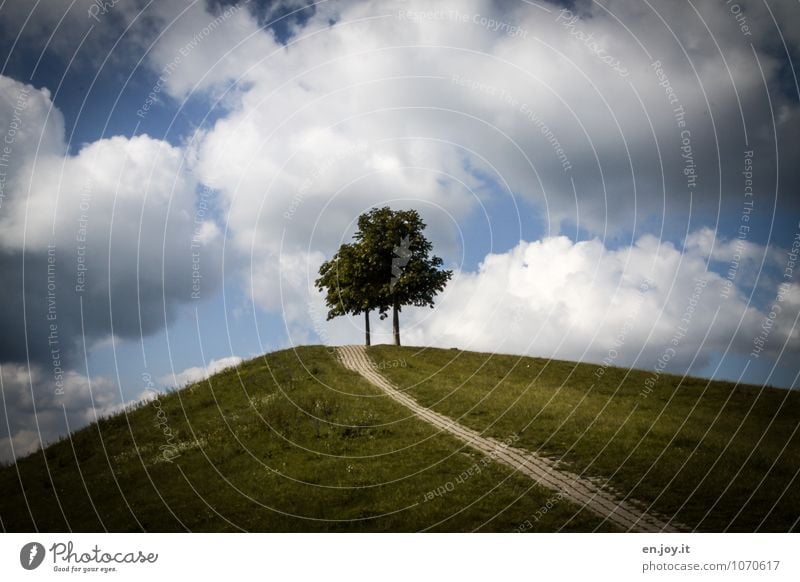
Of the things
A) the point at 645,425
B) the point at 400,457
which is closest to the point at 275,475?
the point at 400,457

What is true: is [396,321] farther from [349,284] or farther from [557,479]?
[557,479]

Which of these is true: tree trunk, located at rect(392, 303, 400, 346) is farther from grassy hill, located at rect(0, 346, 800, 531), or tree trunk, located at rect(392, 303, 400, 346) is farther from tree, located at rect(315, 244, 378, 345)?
grassy hill, located at rect(0, 346, 800, 531)

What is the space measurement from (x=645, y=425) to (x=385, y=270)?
2850 centimetres

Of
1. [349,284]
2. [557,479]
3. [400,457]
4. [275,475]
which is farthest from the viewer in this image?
[349,284]

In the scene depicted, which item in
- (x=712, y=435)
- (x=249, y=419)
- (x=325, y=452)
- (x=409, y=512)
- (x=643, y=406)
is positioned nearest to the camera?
(x=409, y=512)

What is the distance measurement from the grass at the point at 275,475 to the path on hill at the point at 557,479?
64 centimetres

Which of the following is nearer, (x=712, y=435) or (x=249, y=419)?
(x=712, y=435)

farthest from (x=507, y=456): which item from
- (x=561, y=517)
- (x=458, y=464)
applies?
(x=561, y=517)

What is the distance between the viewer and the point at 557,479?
16.3 metres

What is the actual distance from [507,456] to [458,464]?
2.10 m

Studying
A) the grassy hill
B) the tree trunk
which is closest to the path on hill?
the grassy hill
